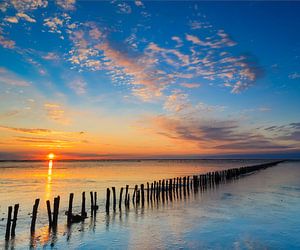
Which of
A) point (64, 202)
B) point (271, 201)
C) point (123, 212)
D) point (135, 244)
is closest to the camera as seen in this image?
point (135, 244)

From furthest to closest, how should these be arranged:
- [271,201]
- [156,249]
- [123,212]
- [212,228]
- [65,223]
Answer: [271,201] < [123,212] < [65,223] < [212,228] < [156,249]

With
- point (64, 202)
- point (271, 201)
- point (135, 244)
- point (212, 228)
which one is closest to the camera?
point (135, 244)

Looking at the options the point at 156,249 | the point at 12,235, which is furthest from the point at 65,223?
the point at 156,249

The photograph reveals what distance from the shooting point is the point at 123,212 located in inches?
803

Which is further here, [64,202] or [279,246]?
[64,202]

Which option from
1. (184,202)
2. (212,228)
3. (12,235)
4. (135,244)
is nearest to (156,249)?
(135,244)

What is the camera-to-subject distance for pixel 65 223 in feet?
56.0

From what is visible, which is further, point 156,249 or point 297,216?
point 297,216

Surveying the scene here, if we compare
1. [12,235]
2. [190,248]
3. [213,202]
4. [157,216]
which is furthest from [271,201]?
[12,235]

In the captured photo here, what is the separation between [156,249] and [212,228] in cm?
433

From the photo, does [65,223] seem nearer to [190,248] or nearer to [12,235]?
[12,235]

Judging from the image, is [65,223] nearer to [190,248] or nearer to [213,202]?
[190,248]

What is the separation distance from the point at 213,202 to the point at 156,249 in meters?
13.3

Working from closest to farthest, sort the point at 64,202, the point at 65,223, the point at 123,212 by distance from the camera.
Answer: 1. the point at 65,223
2. the point at 123,212
3. the point at 64,202
